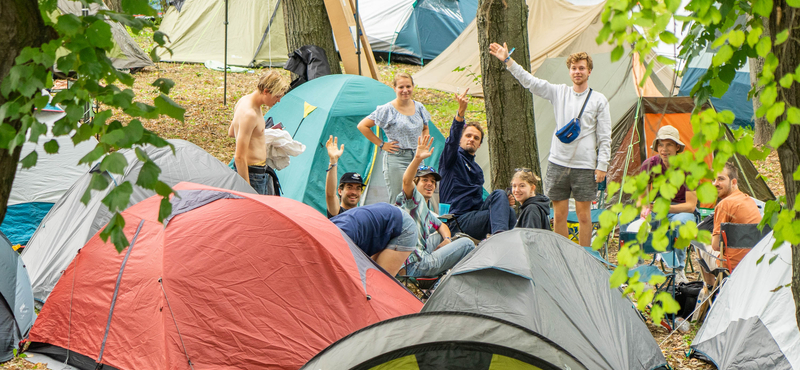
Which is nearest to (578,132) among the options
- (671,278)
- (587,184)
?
(587,184)

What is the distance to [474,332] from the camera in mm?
2549

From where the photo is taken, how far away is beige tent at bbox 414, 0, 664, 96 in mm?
10031

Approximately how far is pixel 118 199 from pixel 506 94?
433 centimetres

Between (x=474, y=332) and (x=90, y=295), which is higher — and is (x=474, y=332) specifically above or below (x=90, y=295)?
above

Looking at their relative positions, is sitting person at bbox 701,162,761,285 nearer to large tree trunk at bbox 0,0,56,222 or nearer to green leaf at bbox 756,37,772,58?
green leaf at bbox 756,37,772,58

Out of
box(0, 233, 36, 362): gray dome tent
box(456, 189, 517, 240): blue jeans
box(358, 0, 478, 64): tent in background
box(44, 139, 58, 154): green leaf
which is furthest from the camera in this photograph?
box(358, 0, 478, 64): tent in background

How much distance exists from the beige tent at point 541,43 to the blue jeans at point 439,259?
5.67 m

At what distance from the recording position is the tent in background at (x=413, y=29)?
13141 mm

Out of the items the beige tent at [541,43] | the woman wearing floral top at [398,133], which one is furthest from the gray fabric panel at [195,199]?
the beige tent at [541,43]

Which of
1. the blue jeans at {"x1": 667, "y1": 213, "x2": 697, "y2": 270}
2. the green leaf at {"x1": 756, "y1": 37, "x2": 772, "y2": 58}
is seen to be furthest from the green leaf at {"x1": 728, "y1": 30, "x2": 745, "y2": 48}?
the blue jeans at {"x1": 667, "y1": 213, "x2": 697, "y2": 270}

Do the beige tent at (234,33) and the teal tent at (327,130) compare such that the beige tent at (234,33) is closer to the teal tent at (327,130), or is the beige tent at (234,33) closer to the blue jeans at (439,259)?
the teal tent at (327,130)

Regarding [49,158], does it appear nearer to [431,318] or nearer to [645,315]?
[431,318]

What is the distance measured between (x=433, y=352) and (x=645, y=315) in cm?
259

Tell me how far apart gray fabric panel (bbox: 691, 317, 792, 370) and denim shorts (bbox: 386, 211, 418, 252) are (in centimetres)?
181
